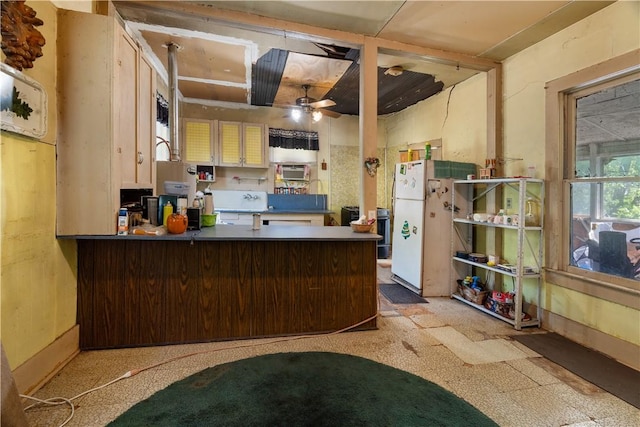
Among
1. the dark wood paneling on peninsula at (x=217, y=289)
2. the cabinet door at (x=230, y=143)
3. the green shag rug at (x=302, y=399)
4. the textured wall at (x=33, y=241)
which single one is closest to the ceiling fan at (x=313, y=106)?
the cabinet door at (x=230, y=143)

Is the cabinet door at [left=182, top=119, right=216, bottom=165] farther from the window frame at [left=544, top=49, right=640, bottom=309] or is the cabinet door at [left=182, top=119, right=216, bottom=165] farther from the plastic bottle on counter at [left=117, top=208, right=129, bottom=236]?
the window frame at [left=544, top=49, right=640, bottom=309]

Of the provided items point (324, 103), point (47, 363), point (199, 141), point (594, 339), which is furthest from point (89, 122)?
point (594, 339)

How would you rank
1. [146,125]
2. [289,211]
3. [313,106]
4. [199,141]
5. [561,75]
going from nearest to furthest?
[146,125], [561,75], [313,106], [199,141], [289,211]

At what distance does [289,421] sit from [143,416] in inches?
30.1

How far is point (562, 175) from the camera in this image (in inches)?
111

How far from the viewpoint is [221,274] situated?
2.44m

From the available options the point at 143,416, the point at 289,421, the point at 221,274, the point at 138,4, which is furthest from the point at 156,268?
the point at 138,4

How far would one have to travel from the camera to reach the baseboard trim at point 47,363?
→ 5.70 ft

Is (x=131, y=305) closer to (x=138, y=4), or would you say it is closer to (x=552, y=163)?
(x=138, y=4)

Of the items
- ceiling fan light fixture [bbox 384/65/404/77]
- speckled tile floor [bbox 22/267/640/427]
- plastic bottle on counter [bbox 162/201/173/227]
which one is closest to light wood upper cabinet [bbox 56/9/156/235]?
plastic bottle on counter [bbox 162/201/173/227]

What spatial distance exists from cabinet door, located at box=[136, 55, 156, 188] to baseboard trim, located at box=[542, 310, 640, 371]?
12.4 ft

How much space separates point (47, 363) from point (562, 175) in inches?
164

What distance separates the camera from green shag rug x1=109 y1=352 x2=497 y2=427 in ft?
5.31

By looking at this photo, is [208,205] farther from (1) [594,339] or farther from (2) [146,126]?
(1) [594,339]
